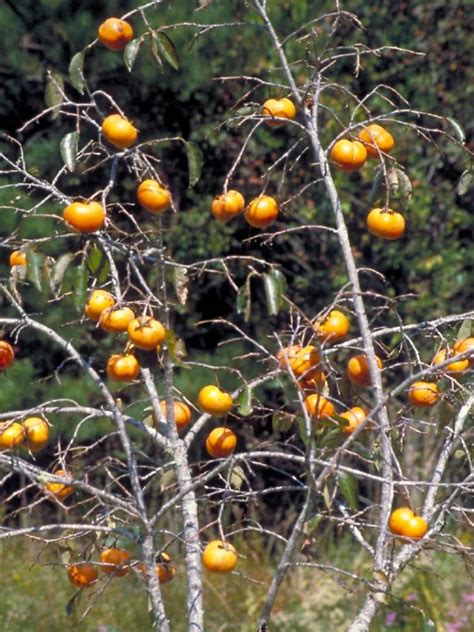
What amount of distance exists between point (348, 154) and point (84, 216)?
1.29 ft

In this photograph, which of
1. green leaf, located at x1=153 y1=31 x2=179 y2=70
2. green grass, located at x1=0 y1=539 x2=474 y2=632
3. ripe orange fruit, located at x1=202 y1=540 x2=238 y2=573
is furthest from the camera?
green grass, located at x1=0 y1=539 x2=474 y2=632

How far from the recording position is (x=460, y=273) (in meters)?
5.19

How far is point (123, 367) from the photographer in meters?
1.56

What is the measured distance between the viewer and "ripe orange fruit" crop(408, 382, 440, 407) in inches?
63.5

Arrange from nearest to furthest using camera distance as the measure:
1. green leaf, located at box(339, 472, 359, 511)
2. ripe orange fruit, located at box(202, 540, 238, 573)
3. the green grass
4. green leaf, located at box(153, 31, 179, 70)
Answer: green leaf, located at box(339, 472, 359, 511) → ripe orange fruit, located at box(202, 540, 238, 573) → green leaf, located at box(153, 31, 179, 70) → the green grass

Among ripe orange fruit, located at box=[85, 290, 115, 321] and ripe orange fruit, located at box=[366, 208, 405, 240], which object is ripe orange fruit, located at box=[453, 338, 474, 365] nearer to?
ripe orange fruit, located at box=[366, 208, 405, 240]

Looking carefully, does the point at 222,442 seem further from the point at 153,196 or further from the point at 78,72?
the point at 78,72

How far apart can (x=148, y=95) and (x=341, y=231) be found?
3.43 metres

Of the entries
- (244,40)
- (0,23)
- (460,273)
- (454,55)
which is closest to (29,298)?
(0,23)

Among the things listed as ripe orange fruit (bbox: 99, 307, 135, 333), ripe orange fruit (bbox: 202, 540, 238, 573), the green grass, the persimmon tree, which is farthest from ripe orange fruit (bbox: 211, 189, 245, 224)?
the green grass

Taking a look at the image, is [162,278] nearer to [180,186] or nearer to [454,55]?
[180,186]

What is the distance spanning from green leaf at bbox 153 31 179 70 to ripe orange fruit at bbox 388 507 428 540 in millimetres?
685

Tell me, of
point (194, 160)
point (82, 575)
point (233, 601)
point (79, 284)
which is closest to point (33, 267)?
point (79, 284)

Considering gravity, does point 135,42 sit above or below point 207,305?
above
